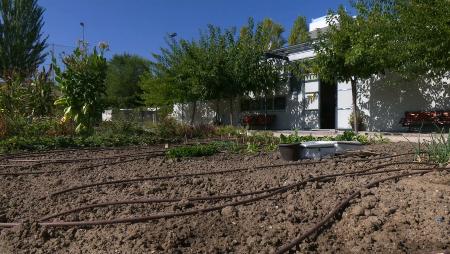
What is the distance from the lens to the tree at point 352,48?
42.7 feet

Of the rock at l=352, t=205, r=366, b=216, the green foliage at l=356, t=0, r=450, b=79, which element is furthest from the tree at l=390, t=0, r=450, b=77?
the rock at l=352, t=205, r=366, b=216

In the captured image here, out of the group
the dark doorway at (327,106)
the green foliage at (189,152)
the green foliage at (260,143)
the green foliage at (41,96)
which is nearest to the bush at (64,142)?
the green foliage at (260,143)

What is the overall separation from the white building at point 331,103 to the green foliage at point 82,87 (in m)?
7.93

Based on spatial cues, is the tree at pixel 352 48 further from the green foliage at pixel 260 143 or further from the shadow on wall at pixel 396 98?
the green foliage at pixel 260 143

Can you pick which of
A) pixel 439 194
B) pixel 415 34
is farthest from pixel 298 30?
pixel 439 194

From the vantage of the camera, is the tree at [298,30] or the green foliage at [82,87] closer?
the green foliage at [82,87]

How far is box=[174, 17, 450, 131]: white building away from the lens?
50.5ft

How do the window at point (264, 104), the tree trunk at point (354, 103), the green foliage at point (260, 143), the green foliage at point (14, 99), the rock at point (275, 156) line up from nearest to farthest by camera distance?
1. the rock at point (275, 156)
2. the green foliage at point (260, 143)
3. the green foliage at point (14, 99)
4. the tree trunk at point (354, 103)
5. the window at point (264, 104)

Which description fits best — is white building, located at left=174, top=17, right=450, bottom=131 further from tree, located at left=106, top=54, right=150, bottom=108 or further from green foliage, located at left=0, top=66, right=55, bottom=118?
tree, located at left=106, top=54, right=150, bottom=108

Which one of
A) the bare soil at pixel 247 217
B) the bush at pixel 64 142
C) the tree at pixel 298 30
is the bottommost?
the bare soil at pixel 247 217

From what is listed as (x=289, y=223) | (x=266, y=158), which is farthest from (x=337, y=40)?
(x=289, y=223)

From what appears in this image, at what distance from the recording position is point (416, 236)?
10.2 feet

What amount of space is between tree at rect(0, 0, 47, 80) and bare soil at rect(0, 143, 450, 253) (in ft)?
99.3

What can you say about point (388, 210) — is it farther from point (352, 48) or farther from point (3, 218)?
point (352, 48)
